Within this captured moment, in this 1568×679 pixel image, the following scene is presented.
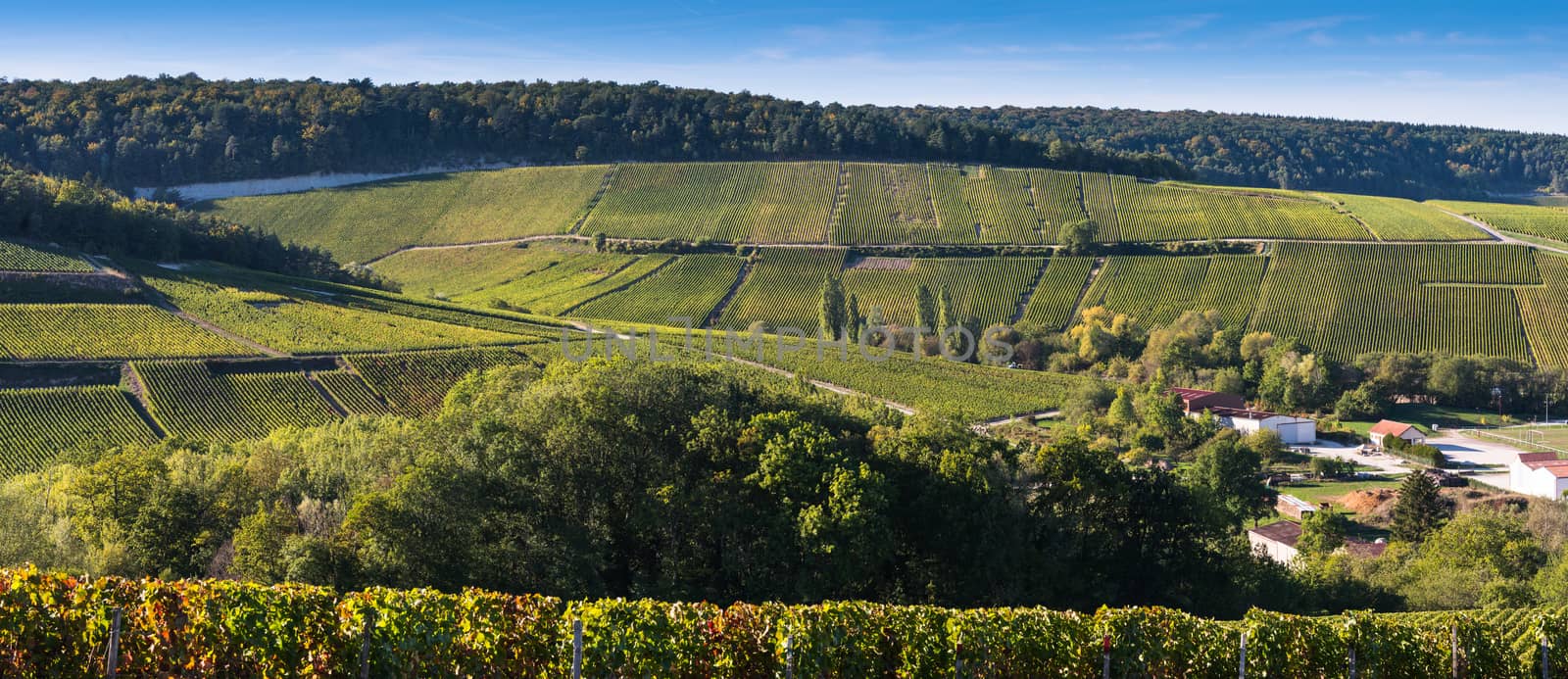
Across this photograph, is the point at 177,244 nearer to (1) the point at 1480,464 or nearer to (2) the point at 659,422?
(2) the point at 659,422

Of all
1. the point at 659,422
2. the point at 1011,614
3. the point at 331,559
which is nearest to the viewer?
the point at 1011,614

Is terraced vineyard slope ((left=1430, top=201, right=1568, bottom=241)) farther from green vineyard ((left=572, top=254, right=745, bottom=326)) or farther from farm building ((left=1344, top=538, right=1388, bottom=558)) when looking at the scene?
green vineyard ((left=572, top=254, right=745, bottom=326))

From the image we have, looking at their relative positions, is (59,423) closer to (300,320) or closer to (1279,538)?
(300,320)

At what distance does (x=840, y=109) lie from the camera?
6604 inches

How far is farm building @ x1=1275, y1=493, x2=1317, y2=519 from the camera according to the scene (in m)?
59.7

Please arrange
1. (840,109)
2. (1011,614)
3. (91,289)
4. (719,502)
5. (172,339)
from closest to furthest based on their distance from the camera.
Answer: (1011,614)
(719,502)
(172,339)
(91,289)
(840,109)

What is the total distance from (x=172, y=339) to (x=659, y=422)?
44635mm

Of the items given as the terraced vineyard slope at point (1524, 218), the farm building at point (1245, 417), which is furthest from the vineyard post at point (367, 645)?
the terraced vineyard slope at point (1524, 218)

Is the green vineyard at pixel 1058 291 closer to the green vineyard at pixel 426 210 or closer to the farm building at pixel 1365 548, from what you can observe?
the farm building at pixel 1365 548

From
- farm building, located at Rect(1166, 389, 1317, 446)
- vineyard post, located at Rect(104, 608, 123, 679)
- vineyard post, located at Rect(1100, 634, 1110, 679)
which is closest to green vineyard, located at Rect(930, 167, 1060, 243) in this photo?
farm building, located at Rect(1166, 389, 1317, 446)

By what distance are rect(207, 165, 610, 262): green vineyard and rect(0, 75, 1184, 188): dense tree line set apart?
23.5ft

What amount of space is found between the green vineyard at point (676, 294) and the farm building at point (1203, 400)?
40.6 m

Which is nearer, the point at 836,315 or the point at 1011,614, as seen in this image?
the point at 1011,614

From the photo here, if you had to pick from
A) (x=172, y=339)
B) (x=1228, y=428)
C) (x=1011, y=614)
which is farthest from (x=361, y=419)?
(x=1228, y=428)
